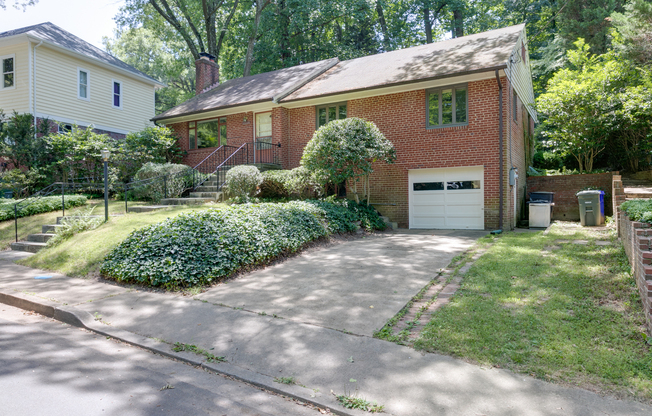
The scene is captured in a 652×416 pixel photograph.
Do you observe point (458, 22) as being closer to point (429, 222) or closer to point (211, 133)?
point (211, 133)

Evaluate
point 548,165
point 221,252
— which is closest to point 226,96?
point 221,252

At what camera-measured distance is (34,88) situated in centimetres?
1644

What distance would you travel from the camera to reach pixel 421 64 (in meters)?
13.9

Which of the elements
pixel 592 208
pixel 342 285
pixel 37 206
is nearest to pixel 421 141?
pixel 592 208

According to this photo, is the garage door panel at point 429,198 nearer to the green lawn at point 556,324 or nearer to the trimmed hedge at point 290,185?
the trimmed hedge at point 290,185

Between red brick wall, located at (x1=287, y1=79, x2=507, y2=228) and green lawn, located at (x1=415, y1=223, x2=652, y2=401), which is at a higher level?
red brick wall, located at (x1=287, y1=79, x2=507, y2=228)

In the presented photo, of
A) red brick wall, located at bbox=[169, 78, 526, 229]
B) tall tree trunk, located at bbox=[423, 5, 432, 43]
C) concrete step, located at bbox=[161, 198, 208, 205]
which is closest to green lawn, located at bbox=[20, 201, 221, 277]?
concrete step, located at bbox=[161, 198, 208, 205]

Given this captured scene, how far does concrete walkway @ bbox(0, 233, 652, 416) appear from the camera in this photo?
2895mm

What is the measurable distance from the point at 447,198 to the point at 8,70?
19235mm

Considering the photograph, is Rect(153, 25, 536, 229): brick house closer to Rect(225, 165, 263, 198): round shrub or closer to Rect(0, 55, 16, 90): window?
Rect(225, 165, 263, 198): round shrub

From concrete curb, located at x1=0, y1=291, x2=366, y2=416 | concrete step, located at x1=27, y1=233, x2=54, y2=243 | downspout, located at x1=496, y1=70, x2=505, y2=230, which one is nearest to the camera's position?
concrete curb, located at x1=0, y1=291, x2=366, y2=416

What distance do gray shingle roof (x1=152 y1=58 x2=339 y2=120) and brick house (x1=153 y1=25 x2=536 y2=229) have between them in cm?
15

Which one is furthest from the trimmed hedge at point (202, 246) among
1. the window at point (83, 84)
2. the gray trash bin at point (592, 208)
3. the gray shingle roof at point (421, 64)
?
the window at point (83, 84)

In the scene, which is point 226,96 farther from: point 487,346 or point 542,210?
point 487,346
